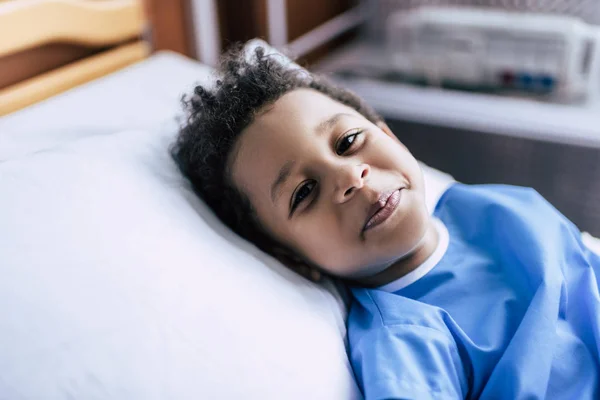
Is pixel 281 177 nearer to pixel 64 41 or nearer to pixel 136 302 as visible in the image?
pixel 136 302

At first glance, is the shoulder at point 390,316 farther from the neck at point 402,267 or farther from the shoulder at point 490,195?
the shoulder at point 490,195

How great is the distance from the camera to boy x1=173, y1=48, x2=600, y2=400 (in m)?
0.71

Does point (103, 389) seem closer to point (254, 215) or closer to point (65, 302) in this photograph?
point (65, 302)

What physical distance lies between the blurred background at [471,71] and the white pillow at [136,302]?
0.49 m

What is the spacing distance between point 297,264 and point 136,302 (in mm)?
292

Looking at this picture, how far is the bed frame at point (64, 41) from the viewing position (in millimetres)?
983

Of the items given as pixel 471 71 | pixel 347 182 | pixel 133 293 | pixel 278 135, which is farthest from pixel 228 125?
pixel 471 71

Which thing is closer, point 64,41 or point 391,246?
point 391,246

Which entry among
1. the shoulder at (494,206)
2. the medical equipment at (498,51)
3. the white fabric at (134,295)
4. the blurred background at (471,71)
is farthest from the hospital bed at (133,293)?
the medical equipment at (498,51)

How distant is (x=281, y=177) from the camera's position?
79cm

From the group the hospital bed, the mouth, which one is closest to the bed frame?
A: the hospital bed

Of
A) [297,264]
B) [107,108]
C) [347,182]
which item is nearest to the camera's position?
[347,182]

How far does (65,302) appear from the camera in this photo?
23.7 inches

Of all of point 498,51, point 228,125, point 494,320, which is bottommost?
point 494,320
